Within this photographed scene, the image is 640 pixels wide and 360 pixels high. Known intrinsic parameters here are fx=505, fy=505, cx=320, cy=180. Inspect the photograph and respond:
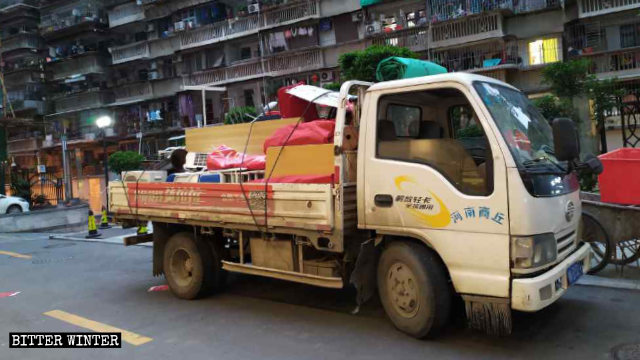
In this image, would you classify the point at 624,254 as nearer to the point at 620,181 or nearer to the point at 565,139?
the point at 620,181

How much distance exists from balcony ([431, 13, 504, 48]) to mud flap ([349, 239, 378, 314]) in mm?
20077

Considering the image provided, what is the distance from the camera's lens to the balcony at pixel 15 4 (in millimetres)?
44803

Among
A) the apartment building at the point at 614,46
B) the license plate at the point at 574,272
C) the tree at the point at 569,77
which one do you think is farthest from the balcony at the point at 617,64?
the license plate at the point at 574,272

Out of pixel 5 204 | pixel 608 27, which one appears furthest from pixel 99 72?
pixel 608 27

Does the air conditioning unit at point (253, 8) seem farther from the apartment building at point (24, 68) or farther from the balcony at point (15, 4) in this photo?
the balcony at point (15, 4)

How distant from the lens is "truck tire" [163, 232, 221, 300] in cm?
662

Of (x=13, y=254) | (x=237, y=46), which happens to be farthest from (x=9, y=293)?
(x=237, y=46)

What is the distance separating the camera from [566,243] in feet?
14.9

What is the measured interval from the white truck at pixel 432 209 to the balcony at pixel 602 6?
1863 centimetres

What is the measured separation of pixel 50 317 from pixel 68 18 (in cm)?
4154

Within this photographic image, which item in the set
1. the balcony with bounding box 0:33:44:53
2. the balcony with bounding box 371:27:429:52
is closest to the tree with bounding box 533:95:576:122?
the balcony with bounding box 371:27:429:52

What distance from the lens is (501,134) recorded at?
424cm

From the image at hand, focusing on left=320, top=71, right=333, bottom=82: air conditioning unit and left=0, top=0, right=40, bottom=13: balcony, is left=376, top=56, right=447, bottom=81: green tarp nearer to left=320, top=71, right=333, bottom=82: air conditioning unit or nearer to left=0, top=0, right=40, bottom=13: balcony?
left=320, top=71, right=333, bottom=82: air conditioning unit

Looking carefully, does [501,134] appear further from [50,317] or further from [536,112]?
[50,317]
